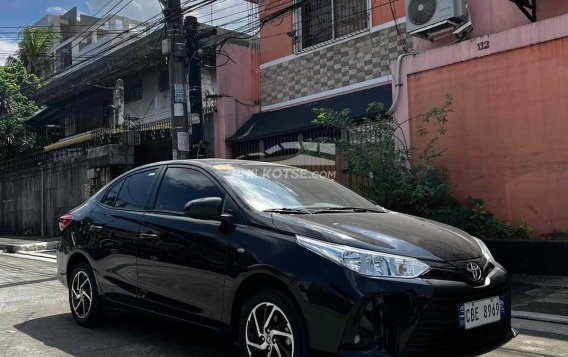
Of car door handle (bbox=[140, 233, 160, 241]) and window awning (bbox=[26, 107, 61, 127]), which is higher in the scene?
window awning (bbox=[26, 107, 61, 127])

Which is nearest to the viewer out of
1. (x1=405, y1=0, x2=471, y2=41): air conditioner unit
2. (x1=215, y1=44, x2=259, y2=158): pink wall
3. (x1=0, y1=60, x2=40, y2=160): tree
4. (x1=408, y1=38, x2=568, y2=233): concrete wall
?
(x1=408, y1=38, x2=568, y2=233): concrete wall

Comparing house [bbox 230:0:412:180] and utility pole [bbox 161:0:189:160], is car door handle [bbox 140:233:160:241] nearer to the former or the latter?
house [bbox 230:0:412:180]

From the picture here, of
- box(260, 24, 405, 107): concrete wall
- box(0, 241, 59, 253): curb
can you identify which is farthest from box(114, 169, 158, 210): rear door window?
box(0, 241, 59, 253): curb

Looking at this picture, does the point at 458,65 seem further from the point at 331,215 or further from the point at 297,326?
the point at 297,326

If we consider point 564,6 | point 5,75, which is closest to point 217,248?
point 564,6

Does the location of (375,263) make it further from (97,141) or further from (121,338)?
(97,141)

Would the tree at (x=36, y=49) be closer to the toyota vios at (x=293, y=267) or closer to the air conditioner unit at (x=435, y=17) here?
the air conditioner unit at (x=435, y=17)

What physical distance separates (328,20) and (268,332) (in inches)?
418

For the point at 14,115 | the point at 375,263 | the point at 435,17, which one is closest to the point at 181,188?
the point at 375,263

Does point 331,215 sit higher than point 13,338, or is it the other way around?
point 331,215

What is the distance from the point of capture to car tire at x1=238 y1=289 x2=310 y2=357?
3193 mm

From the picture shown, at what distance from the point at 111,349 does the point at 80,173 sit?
13.9 metres

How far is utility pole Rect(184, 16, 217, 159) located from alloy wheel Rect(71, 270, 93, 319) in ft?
23.1

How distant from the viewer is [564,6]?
26.5ft
